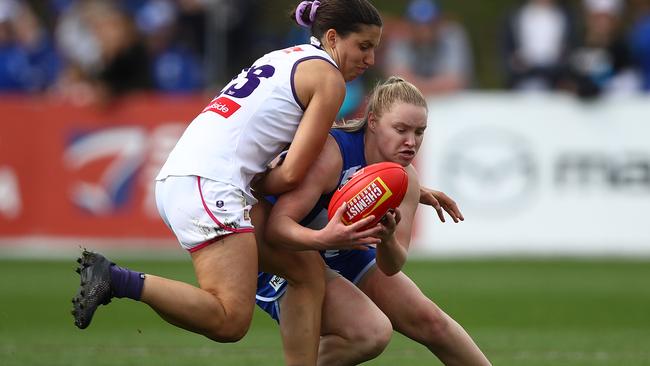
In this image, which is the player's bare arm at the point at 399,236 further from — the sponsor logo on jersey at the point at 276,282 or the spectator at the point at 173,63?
the spectator at the point at 173,63

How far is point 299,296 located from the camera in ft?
18.5

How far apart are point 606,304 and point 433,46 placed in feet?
16.9

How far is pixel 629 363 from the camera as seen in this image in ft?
23.6

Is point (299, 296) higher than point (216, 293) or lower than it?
higher

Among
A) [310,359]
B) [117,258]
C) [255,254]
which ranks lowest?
[117,258]

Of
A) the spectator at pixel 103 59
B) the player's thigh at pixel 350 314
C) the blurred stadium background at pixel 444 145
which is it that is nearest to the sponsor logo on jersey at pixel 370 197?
the player's thigh at pixel 350 314

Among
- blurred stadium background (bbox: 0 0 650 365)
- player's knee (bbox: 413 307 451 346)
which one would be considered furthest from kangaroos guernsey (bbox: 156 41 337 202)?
blurred stadium background (bbox: 0 0 650 365)

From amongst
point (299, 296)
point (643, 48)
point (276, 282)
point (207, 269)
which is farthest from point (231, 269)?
point (643, 48)

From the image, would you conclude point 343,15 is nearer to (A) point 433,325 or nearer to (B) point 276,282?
(B) point 276,282

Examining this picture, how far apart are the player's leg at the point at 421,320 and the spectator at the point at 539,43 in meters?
9.37

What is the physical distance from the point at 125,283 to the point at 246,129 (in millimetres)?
888

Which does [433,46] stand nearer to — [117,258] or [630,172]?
[630,172]

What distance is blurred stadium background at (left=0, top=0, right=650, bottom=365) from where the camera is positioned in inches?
534

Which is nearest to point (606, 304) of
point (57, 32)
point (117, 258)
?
point (117, 258)
